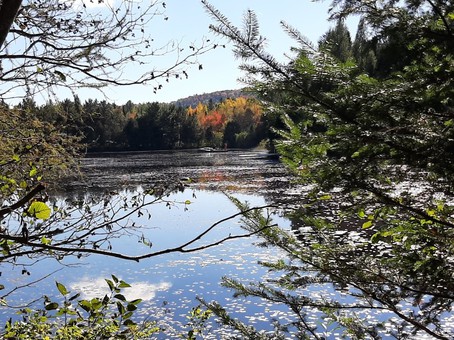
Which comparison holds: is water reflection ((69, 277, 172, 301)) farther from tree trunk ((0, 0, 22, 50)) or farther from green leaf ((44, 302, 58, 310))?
tree trunk ((0, 0, 22, 50))

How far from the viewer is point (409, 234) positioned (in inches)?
121

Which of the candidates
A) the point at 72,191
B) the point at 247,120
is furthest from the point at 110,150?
the point at 72,191

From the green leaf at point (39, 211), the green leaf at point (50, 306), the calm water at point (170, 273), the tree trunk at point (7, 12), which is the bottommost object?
the calm water at point (170, 273)

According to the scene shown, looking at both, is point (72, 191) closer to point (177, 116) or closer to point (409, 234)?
point (409, 234)

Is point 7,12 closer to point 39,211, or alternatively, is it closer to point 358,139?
point 39,211

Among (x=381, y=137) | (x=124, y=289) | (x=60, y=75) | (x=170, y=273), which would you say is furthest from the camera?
(x=170, y=273)

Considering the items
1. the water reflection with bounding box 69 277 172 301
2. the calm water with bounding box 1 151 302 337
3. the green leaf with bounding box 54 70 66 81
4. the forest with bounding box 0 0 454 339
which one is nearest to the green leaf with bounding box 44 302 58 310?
the forest with bounding box 0 0 454 339

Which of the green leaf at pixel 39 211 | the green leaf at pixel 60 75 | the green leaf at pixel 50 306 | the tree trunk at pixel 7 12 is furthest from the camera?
the green leaf at pixel 60 75

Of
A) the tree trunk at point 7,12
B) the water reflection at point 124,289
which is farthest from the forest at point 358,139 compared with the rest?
the water reflection at point 124,289

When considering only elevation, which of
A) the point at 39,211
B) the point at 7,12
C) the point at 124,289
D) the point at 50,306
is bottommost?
the point at 124,289

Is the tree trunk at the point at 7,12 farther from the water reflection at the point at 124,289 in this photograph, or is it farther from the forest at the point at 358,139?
the water reflection at the point at 124,289

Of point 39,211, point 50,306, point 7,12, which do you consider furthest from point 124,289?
point 39,211

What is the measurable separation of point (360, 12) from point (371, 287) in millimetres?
1810

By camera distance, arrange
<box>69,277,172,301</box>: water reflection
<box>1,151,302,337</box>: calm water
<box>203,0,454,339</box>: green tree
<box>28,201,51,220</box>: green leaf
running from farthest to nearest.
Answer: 1. <box>69,277,172,301</box>: water reflection
2. <box>1,151,302,337</box>: calm water
3. <box>203,0,454,339</box>: green tree
4. <box>28,201,51,220</box>: green leaf
